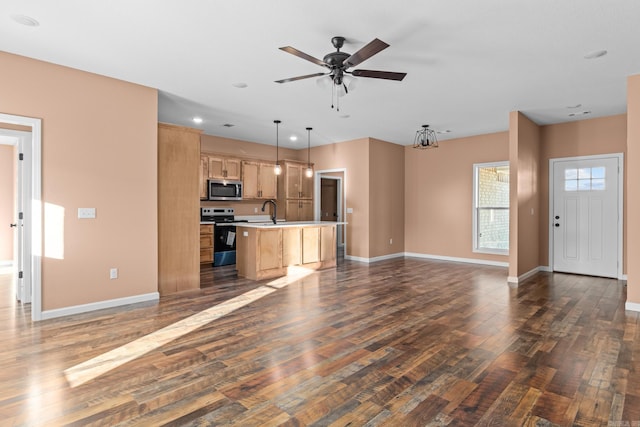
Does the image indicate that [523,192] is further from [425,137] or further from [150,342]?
[150,342]

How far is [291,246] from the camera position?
251 inches

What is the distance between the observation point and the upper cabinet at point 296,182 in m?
8.54

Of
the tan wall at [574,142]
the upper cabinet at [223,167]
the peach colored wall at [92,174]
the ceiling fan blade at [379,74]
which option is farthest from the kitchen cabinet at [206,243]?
the tan wall at [574,142]

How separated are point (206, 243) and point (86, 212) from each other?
3.30 meters

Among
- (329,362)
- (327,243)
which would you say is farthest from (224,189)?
(329,362)

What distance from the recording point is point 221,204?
7.91 m

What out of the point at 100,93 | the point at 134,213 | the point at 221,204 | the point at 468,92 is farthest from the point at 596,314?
the point at 221,204

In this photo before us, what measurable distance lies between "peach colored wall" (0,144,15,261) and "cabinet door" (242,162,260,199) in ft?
14.5

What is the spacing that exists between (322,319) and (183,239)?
2.43m

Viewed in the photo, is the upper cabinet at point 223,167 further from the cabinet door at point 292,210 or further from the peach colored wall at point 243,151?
the cabinet door at point 292,210

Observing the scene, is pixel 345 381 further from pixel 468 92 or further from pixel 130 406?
pixel 468 92

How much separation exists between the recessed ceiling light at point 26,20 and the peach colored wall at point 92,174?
852 millimetres

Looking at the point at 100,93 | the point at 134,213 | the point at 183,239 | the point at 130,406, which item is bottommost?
the point at 130,406

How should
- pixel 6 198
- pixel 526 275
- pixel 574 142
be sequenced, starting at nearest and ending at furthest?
pixel 526 275 < pixel 574 142 < pixel 6 198
